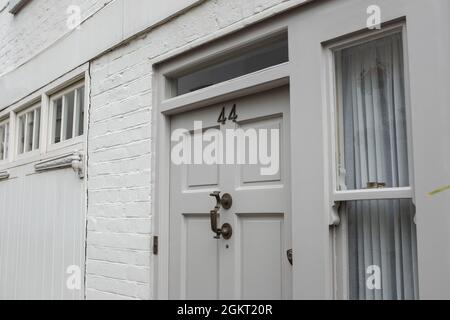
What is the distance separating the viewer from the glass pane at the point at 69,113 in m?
4.04

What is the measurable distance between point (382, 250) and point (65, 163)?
2647 millimetres

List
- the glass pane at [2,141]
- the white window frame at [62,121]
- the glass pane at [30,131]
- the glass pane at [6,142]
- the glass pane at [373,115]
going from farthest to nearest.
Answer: the glass pane at [2,141], the glass pane at [6,142], the glass pane at [30,131], the white window frame at [62,121], the glass pane at [373,115]

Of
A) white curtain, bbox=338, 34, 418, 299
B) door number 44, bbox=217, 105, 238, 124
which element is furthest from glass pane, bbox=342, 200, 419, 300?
door number 44, bbox=217, 105, 238, 124

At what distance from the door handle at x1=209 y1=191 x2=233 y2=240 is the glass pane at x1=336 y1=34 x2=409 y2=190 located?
0.73 meters

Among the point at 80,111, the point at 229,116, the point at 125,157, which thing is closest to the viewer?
the point at 229,116

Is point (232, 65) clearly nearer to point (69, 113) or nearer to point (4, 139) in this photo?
point (69, 113)

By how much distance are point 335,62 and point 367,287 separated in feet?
3.26

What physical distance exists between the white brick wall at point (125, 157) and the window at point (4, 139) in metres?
2.10

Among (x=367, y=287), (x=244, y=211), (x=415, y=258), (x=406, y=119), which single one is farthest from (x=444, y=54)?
(x=244, y=211)

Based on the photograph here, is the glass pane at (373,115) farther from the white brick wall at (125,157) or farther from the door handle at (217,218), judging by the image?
the white brick wall at (125,157)

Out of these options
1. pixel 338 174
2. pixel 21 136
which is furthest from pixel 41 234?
pixel 338 174

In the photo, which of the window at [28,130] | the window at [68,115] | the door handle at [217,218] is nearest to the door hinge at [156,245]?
the door handle at [217,218]

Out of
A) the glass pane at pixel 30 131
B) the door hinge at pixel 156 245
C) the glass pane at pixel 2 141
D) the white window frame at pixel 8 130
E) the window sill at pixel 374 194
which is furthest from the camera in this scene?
the glass pane at pixel 2 141

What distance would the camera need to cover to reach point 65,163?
3789mm
